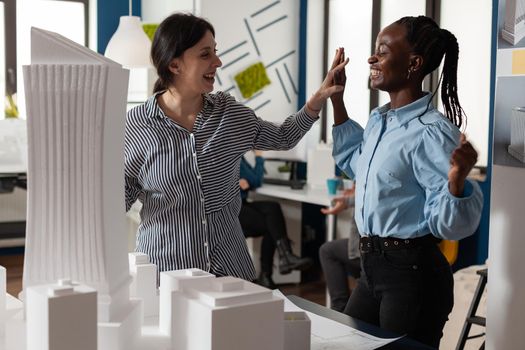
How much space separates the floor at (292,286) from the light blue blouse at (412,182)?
3098 millimetres

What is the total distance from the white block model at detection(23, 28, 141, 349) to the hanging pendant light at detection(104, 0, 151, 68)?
2949mm

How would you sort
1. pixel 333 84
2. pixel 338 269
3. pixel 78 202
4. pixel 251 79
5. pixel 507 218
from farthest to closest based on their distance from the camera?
pixel 251 79
pixel 338 269
pixel 507 218
pixel 333 84
pixel 78 202

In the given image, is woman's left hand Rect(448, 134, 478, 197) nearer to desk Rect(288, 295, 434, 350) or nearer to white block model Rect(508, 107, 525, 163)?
desk Rect(288, 295, 434, 350)

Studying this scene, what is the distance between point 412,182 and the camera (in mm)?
1779

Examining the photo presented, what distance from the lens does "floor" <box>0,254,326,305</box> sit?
5.00 metres

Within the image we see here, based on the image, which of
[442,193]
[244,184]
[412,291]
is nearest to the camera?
[442,193]

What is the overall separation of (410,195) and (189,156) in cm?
57

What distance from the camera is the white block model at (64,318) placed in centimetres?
111

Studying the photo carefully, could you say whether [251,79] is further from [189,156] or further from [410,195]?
[410,195]

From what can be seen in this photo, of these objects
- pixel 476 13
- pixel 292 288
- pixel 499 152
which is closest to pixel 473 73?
pixel 476 13

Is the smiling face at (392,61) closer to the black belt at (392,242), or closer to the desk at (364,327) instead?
the black belt at (392,242)

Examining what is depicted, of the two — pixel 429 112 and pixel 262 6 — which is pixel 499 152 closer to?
pixel 429 112

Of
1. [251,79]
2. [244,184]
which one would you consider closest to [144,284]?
[244,184]

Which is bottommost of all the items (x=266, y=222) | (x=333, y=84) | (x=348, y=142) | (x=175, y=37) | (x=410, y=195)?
(x=266, y=222)
